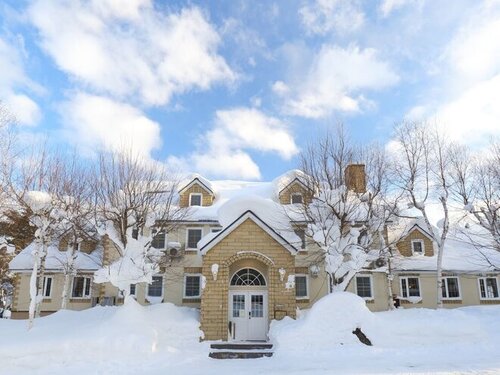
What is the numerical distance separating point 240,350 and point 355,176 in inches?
450

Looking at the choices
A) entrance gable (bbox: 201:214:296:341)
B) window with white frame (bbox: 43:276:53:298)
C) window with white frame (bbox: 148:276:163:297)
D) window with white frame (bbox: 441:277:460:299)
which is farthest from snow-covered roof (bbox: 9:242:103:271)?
window with white frame (bbox: 441:277:460:299)

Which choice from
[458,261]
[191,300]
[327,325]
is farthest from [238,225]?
[458,261]

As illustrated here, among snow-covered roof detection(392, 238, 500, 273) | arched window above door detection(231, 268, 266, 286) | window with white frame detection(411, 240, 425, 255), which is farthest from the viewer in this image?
window with white frame detection(411, 240, 425, 255)

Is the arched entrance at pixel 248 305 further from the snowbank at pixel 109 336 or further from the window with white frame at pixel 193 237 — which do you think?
the window with white frame at pixel 193 237

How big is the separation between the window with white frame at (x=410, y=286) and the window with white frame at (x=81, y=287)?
799 inches

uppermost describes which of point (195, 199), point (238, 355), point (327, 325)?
point (195, 199)

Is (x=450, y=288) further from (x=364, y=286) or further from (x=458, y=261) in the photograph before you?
(x=364, y=286)

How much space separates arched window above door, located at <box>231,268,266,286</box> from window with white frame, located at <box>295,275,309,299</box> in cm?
491

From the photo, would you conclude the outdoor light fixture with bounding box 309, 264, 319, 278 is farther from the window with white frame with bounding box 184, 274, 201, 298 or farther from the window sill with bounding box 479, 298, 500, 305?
the window sill with bounding box 479, 298, 500, 305

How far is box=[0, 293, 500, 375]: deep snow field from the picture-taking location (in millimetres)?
12750

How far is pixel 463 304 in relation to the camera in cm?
2445

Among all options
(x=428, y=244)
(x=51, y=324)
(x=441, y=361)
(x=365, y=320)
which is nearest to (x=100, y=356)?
(x=51, y=324)

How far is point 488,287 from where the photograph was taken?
81.8ft

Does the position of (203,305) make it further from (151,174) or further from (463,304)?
(463,304)
